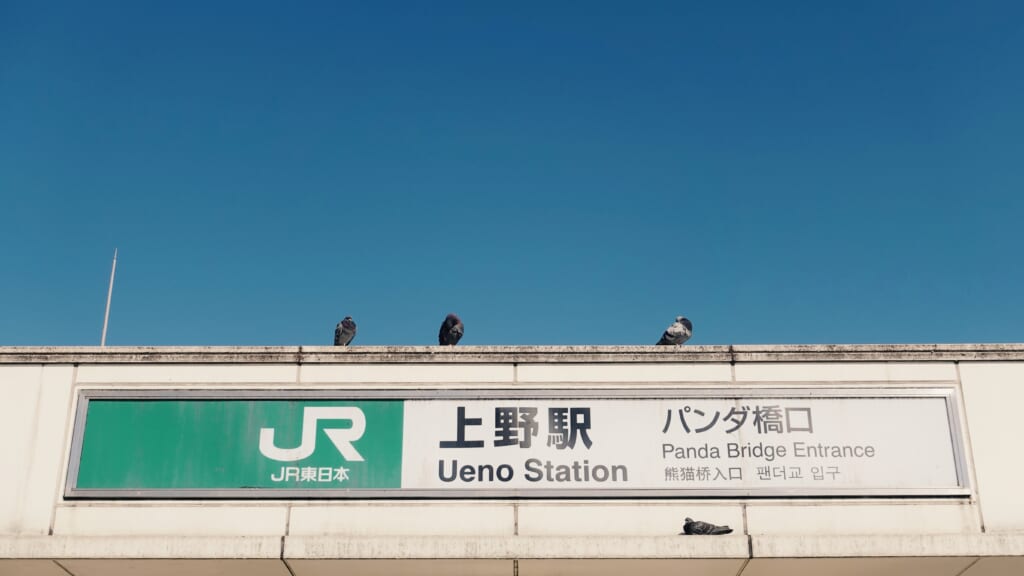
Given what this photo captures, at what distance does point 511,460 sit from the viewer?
11047 mm

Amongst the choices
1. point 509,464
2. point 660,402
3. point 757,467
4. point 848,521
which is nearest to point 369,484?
point 509,464

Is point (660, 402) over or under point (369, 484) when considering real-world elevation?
over

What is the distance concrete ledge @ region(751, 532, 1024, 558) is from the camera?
10367 mm

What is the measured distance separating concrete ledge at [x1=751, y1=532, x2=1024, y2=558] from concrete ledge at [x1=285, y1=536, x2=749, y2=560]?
0.94 feet

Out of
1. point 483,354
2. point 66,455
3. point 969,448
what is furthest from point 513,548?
point 969,448

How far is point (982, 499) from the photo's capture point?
1079cm

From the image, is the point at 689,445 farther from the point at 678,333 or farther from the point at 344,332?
the point at 344,332

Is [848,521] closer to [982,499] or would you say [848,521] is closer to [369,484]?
[982,499]

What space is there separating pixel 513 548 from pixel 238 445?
2.98 metres

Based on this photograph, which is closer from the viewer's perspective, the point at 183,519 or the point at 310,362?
the point at 183,519

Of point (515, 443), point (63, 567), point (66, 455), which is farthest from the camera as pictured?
point (515, 443)

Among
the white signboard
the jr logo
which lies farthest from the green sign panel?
the white signboard

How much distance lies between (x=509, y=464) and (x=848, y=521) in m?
3.37

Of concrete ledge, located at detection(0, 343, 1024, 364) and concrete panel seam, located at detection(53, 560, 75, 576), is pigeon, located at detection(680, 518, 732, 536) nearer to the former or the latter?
concrete ledge, located at detection(0, 343, 1024, 364)
